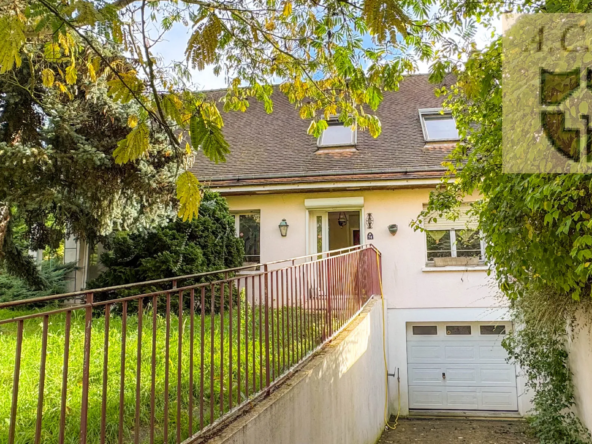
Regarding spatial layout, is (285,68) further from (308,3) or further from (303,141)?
(303,141)

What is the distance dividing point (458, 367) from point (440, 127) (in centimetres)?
615

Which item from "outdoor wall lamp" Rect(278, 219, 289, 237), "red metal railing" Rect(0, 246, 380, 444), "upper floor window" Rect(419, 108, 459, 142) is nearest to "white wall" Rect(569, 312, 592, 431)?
"red metal railing" Rect(0, 246, 380, 444)

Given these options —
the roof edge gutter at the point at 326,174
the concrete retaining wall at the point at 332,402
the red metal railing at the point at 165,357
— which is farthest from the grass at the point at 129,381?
the roof edge gutter at the point at 326,174

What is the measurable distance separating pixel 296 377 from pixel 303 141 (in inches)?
336

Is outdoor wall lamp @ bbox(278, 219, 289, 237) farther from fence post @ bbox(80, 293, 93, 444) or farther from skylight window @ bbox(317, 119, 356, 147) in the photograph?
fence post @ bbox(80, 293, 93, 444)

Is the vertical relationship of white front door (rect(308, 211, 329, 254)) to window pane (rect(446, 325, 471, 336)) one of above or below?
above

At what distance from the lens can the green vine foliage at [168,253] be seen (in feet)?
24.4

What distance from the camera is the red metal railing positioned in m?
2.11

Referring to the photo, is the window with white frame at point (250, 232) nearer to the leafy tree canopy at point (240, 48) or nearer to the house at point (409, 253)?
the house at point (409, 253)

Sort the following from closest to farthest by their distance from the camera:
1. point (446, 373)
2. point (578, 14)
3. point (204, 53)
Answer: point (204, 53), point (578, 14), point (446, 373)

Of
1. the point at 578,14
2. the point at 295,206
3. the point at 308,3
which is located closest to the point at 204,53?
the point at 308,3

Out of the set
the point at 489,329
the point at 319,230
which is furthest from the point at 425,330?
the point at 319,230

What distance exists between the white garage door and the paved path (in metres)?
0.51

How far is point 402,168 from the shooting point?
9.47 meters
